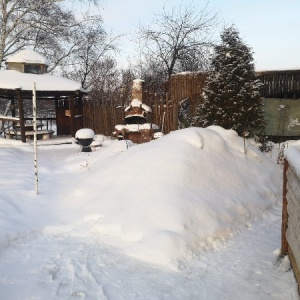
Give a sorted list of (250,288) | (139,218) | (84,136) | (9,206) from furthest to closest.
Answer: (84,136) < (9,206) < (139,218) < (250,288)

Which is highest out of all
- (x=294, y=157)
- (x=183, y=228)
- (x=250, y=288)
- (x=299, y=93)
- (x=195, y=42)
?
(x=195, y=42)

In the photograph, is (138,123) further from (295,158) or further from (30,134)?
(295,158)

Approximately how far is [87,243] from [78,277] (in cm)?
80

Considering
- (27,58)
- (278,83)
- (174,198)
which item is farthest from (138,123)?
(174,198)

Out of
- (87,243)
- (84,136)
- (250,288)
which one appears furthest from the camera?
(84,136)

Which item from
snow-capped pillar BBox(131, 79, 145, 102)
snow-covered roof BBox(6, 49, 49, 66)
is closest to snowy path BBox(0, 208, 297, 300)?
snow-capped pillar BBox(131, 79, 145, 102)

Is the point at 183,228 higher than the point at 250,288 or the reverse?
higher

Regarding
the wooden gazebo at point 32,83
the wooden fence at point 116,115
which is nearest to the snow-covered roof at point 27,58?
the wooden gazebo at point 32,83

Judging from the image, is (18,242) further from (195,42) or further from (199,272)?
(195,42)

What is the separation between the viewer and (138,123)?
444 inches

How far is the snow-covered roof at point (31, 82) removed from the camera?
1268 cm

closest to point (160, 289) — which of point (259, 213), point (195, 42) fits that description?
point (259, 213)

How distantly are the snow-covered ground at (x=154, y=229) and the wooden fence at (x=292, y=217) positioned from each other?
25cm

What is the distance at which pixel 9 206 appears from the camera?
4926 millimetres
